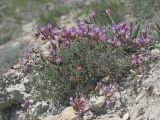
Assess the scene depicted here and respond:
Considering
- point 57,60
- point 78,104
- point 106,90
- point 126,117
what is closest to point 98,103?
point 106,90

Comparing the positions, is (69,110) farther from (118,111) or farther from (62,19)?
(62,19)

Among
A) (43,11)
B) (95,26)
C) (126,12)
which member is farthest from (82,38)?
(43,11)

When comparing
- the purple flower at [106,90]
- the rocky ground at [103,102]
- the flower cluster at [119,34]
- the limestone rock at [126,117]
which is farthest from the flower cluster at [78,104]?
the flower cluster at [119,34]

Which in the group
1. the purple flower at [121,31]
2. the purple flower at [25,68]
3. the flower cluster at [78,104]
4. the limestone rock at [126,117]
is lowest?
the limestone rock at [126,117]

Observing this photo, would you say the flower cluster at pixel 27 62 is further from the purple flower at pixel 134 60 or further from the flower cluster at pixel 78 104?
the purple flower at pixel 134 60

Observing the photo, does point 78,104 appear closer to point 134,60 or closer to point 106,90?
point 106,90

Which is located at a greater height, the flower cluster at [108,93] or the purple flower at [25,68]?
the purple flower at [25,68]

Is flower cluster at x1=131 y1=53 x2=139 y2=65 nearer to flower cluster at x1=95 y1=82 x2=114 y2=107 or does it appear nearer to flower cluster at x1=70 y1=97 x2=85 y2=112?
flower cluster at x1=95 y1=82 x2=114 y2=107

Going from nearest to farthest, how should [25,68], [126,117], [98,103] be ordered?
[126,117] < [98,103] < [25,68]

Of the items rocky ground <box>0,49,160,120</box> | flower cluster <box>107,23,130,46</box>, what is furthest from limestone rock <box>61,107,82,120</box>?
flower cluster <box>107,23,130,46</box>
